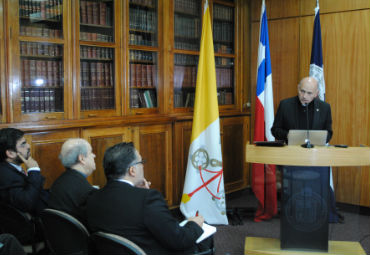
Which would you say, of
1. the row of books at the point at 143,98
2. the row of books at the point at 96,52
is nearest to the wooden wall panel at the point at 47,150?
→ the row of books at the point at 96,52

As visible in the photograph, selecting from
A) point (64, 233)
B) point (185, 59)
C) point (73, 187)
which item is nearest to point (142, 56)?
point (185, 59)

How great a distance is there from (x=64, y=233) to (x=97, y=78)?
2.16m

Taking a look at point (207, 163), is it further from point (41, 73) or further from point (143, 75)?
point (41, 73)

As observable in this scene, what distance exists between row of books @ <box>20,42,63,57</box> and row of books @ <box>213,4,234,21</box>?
7.43 ft

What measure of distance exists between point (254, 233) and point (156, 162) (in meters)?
1.28

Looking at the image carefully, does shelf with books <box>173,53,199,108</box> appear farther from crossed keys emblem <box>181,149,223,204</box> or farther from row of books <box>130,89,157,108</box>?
crossed keys emblem <box>181,149,223,204</box>

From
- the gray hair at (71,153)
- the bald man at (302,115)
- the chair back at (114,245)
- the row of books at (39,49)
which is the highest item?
the row of books at (39,49)

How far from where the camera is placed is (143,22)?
4.45 m

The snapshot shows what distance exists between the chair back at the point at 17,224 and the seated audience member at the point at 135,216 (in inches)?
27.6

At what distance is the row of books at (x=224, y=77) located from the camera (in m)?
5.36

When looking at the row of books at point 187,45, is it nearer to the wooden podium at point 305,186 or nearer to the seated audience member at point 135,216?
the wooden podium at point 305,186

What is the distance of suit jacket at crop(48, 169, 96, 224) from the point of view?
248 centimetres

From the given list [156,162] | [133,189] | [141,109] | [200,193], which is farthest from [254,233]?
[133,189]

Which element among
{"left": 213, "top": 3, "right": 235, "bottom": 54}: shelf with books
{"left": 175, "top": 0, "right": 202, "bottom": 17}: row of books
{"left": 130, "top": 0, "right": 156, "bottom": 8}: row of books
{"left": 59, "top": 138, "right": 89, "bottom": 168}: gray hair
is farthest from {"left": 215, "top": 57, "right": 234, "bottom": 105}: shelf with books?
{"left": 59, "top": 138, "right": 89, "bottom": 168}: gray hair
